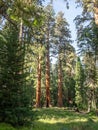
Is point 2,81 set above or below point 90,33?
below

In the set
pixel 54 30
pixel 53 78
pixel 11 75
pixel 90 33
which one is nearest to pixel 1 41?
pixel 11 75

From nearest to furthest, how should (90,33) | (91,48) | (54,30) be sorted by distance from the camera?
1. (90,33)
2. (91,48)
3. (54,30)

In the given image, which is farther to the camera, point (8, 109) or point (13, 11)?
point (8, 109)

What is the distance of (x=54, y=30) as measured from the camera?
129ft

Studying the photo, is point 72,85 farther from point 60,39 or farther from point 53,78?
point 60,39

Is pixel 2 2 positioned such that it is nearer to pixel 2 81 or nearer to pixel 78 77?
pixel 2 81

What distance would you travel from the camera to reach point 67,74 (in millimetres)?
58312

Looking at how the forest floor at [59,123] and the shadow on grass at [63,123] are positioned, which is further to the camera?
the shadow on grass at [63,123]

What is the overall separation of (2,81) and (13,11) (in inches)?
200

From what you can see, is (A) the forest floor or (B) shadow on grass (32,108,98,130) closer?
(A) the forest floor

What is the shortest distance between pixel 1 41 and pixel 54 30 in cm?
2557

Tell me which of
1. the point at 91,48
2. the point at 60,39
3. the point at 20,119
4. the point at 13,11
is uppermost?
the point at 60,39

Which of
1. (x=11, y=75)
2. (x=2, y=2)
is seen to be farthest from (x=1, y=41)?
(x=2, y=2)

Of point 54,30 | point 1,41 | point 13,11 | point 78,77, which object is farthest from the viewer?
point 78,77
